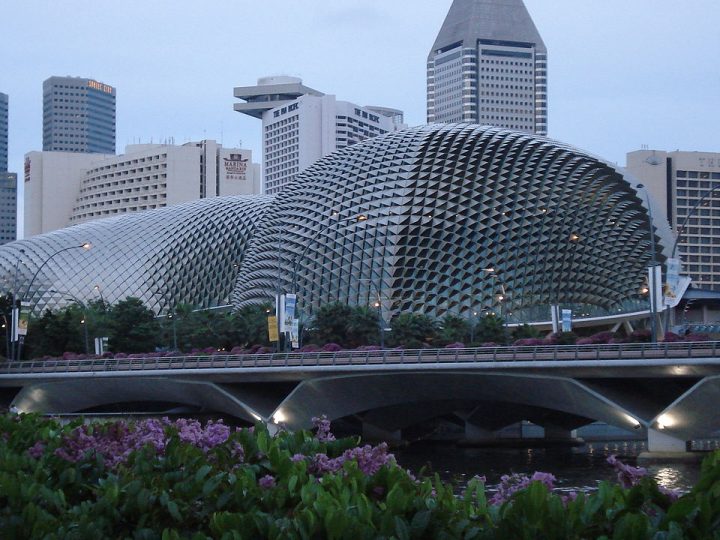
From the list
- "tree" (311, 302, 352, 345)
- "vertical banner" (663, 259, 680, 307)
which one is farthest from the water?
"tree" (311, 302, 352, 345)

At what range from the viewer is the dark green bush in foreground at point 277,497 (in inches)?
575

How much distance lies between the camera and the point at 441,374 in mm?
68000

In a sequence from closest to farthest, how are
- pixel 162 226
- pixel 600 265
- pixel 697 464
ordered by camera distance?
pixel 697 464 → pixel 600 265 → pixel 162 226

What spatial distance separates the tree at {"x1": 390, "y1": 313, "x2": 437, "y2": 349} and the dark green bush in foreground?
210ft

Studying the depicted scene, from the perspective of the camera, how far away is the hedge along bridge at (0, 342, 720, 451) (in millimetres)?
60844

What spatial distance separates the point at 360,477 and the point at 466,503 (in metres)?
2.05

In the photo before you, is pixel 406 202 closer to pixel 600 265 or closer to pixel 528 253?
pixel 528 253

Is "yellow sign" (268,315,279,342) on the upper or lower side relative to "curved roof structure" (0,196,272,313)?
lower

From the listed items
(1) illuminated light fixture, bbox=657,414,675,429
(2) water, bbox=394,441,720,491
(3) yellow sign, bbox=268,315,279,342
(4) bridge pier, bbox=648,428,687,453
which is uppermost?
(3) yellow sign, bbox=268,315,279,342

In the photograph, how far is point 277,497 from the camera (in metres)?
17.4

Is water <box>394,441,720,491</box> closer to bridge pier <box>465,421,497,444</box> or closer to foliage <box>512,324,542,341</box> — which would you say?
bridge pier <box>465,421,497,444</box>

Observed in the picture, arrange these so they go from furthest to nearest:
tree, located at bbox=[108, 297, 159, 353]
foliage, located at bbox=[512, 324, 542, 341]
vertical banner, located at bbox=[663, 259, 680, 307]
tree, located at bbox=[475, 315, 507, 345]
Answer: tree, located at bbox=[108, 297, 159, 353] → foliage, located at bbox=[512, 324, 542, 341] → tree, located at bbox=[475, 315, 507, 345] → vertical banner, located at bbox=[663, 259, 680, 307]

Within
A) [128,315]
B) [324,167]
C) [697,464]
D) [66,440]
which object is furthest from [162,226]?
[66,440]

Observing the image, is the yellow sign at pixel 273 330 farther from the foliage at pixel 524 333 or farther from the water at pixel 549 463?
the foliage at pixel 524 333
